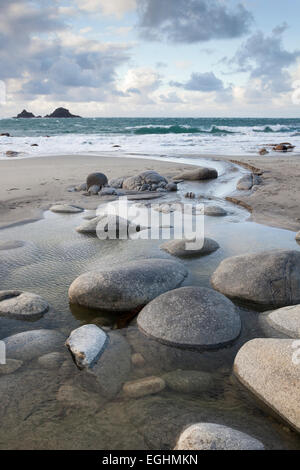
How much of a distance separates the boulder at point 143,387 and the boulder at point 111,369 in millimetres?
57

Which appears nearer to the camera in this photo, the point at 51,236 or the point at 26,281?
the point at 26,281

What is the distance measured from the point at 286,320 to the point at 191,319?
76cm

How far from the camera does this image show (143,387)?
2160mm

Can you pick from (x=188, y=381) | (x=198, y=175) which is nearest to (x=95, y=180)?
(x=198, y=175)

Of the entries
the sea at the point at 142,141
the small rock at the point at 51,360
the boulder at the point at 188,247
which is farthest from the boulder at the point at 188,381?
the sea at the point at 142,141

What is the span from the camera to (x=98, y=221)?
535cm

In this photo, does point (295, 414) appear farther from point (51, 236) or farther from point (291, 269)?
point (51, 236)

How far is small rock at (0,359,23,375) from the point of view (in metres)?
2.31

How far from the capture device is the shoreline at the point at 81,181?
6.16m

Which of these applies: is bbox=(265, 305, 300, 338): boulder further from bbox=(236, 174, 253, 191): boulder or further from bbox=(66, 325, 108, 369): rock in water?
bbox=(236, 174, 253, 191): boulder

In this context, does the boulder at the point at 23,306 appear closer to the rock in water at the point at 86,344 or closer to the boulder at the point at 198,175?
the rock in water at the point at 86,344

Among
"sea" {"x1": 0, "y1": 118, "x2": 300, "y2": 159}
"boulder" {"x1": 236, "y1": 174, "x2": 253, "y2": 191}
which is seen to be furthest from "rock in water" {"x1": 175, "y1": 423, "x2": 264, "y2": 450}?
"sea" {"x1": 0, "y1": 118, "x2": 300, "y2": 159}
